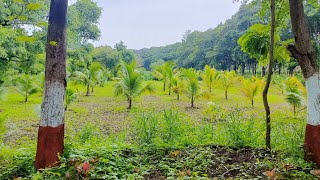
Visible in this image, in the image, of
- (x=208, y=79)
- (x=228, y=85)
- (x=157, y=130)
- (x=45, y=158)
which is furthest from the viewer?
(x=208, y=79)

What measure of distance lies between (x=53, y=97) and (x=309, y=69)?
113 inches

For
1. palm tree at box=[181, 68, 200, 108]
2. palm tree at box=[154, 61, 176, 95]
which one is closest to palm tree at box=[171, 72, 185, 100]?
palm tree at box=[154, 61, 176, 95]

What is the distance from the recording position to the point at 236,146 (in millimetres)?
4320

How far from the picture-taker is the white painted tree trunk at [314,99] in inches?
126

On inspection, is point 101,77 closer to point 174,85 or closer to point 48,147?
point 174,85

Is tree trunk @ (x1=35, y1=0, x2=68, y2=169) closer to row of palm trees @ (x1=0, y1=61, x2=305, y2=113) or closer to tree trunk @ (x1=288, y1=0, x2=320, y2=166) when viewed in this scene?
tree trunk @ (x1=288, y1=0, x2=320, y2=166)

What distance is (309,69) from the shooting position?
3.27 metres

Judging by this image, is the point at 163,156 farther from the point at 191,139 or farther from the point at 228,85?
the point at 228,85

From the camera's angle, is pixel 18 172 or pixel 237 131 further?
pixel 237 131

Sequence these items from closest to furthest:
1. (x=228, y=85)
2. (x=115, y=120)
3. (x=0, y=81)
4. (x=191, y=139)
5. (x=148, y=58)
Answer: (x=191, y=139)
(x=115, y=120)
(x=0, y=81)
(x=228, y=85)
(x=148, y=58)

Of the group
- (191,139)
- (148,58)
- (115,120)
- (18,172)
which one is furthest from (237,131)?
(148,58)

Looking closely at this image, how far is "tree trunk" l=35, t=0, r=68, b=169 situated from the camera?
348cm

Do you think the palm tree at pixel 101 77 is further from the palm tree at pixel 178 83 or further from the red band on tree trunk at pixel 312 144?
the red band on tree trunk at pixel 312 144

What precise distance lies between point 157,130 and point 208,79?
14101 millimetres
